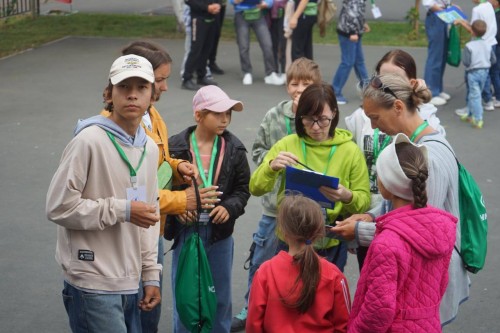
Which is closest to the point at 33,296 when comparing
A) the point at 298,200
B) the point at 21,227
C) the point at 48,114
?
the point at 21,227

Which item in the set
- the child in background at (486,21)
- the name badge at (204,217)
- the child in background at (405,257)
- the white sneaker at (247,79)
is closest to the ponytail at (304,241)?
the child in background at (405,257)

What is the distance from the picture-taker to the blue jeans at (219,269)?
206 inches

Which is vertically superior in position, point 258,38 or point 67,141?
point 258,38

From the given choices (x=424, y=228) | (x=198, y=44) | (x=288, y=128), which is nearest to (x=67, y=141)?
(x=198, y=44)

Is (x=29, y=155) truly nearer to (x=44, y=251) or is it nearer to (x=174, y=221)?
(x=44, y=251)

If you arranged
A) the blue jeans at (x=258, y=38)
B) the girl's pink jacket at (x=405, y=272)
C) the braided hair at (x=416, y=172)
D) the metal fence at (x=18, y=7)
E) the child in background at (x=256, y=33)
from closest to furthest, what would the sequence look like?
the girl's pink jacket at (x=405, y=272) → the braided hair at (x=416, y=172) → the child in background at (x=256, y=33) → the blue jeans at (x=258, y=38) → the metal fence at (x=18, y=7)

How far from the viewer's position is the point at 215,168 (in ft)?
17.0

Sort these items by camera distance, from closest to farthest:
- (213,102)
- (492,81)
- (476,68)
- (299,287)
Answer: (299,287)
(213,102)
(476,68)
(492,81)

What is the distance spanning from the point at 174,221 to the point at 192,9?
863cm

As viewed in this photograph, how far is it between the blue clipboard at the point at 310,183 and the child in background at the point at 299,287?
0.52m

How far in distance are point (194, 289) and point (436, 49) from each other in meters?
8.99

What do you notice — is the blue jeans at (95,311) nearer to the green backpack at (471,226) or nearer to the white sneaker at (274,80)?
the green backpack at (471,226)

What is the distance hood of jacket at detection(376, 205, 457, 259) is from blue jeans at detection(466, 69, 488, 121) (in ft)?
26.5

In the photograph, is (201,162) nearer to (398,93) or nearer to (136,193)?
(136,193)
